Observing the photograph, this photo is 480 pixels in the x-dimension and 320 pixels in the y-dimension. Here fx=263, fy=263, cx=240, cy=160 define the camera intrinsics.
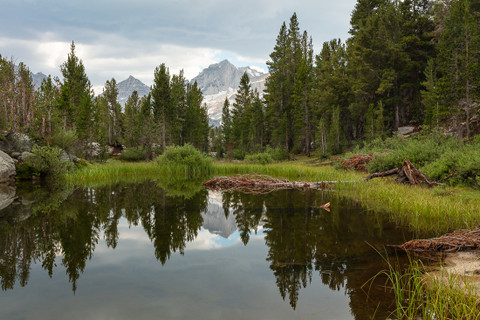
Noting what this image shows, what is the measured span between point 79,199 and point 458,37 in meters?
37.7

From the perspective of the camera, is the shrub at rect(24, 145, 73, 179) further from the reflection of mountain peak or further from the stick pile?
the stick pile

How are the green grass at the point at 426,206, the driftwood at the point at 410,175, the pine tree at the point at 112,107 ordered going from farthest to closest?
the pine tree at the point at 112,107 < the driftwood at the point at 410,175 < the green grass at the point at 426,206

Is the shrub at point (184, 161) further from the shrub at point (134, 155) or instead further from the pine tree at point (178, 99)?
the shrub at point (134, 155)

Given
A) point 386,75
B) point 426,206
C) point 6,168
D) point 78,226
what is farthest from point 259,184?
point 386,75

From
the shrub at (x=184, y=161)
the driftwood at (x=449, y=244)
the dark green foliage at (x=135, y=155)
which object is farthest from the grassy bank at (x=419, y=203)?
the dark green foliage at (x=135, y=155)

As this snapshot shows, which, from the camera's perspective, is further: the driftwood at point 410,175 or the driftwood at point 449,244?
the driftwood at point 410,175

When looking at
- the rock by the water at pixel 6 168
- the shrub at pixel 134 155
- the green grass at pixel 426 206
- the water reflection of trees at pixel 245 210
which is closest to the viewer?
the green grass at pixel 426 206

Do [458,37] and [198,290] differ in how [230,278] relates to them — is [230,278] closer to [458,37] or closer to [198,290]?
[198,290]

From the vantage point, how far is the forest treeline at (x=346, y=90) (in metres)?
26.3

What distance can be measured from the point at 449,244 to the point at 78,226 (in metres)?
8.75

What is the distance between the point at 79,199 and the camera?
36.9 ft

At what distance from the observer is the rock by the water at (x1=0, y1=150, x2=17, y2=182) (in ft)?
52.6

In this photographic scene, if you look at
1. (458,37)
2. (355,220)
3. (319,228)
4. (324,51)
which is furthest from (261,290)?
(324,51)

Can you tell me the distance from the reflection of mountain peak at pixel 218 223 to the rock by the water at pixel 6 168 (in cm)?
1467
